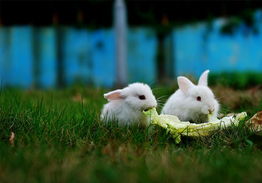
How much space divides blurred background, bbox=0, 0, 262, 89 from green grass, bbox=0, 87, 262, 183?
6.41 metres

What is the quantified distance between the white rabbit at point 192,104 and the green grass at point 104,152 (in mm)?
481

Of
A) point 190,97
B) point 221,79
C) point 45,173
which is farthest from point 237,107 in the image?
point 45,173

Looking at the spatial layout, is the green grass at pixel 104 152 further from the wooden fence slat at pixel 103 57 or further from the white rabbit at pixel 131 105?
the wooden fence slat at pixel 103 57

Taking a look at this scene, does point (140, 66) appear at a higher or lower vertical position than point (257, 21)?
lower

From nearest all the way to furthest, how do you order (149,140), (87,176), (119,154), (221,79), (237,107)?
(87,176), (119,154), (149,140), (237,107), (221,79)

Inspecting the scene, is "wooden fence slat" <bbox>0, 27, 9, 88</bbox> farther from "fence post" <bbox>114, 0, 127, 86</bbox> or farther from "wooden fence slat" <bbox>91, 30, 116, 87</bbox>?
"fence post" <bbox>114, 0, 127, 86</bbox>

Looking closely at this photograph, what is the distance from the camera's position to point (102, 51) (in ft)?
35.5

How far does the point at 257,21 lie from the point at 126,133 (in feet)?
24.5

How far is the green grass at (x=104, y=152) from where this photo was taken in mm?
2350

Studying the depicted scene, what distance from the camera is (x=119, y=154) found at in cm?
294

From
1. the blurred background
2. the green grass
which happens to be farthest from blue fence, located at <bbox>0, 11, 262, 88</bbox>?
the green grass

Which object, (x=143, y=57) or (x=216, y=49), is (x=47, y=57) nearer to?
(x=143, y=57)

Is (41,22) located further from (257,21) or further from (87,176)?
(87,176)

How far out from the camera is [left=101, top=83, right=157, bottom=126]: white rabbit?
12.8ft
